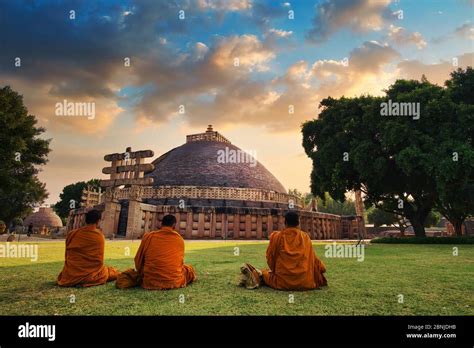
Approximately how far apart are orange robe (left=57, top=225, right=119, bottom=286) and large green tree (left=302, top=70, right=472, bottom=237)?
595 inches

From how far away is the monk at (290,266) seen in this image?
17.2 feet

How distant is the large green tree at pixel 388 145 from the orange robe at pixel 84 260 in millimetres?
15121

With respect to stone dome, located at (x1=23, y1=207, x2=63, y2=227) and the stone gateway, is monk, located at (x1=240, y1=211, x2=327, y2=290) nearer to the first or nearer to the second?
the stone gateway

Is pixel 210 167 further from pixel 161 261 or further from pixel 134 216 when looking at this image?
pixel 161 261

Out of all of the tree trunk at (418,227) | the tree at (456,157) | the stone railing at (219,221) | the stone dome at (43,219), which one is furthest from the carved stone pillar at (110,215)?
the stone dome at (43,219)

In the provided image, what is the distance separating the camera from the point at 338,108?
71.4 feet

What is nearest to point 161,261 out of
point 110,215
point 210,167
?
A: point 110,215

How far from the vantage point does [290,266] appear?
5309 millimetres

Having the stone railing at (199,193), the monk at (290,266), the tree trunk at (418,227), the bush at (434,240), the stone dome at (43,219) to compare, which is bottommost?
the stone dome at (43,219)

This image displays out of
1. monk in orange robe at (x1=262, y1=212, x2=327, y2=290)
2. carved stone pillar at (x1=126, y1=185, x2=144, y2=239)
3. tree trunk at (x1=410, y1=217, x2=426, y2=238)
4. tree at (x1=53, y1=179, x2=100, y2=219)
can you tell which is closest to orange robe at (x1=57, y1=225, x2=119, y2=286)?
monk in orange robe at (x1=262, y1=212, x2=327, y2=290)

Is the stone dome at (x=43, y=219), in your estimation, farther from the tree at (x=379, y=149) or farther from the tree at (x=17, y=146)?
the tree at (x=379, y=149)

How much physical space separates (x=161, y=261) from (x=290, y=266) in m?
2.15

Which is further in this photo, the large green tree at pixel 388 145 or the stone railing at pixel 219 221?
the stone railing at pixel 219 221
